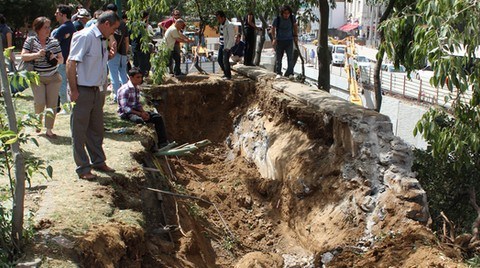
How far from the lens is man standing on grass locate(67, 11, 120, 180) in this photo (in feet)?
20.4

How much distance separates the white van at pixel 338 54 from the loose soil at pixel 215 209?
83.1ft

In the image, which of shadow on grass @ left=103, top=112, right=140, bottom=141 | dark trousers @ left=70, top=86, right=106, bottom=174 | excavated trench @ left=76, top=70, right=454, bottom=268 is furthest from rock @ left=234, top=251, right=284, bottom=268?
shadow on grass @ left=103, top=112, right=140, bottom=141

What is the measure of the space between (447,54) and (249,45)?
9545 mm

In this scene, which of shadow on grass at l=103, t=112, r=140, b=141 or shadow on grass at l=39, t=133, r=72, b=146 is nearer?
shadow on grass at l=39, t=133, r=72, b=146

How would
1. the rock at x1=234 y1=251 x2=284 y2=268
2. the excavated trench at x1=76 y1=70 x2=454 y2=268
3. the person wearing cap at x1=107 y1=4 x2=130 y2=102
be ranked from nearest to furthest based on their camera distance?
the excavated trench at x1=76 y1=70 x2=454 y2=268 < the rock at x1=234 y1=251 x2=284 y2=268 < the person wearing cap at x1=107 y1=4 x2=130 y2=102

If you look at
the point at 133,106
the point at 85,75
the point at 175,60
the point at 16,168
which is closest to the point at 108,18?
the point at 85,75

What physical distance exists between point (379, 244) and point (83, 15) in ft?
20.7

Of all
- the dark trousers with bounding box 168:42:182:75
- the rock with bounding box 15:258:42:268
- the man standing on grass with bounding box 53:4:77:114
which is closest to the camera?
the rock with bounding box 15:258:42:268

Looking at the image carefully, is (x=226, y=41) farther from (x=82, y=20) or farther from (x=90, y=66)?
(x=90, y=66)

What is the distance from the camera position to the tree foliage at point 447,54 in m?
5.13

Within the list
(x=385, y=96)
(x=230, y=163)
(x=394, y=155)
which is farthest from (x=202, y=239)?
(x=385, y=96)

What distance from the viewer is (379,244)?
6.98m

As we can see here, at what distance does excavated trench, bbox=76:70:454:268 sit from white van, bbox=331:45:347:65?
25684mm

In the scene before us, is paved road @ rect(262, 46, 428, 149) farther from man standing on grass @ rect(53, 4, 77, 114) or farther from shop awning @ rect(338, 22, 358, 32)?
shop awning @ rect(338, 22, 358, 32)
